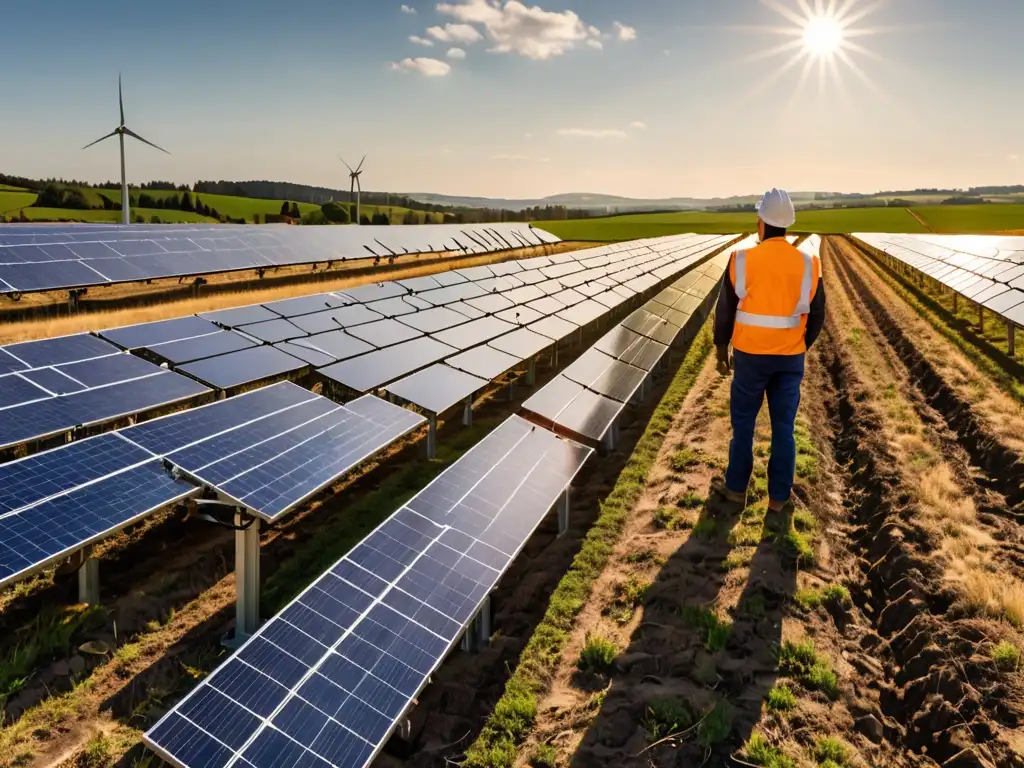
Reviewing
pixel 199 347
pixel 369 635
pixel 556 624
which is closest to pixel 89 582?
pixel 369 635

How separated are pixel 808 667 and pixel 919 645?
1.07 meters

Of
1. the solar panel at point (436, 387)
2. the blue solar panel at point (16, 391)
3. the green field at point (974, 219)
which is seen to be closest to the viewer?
the blue solar panel at point (16, 391)

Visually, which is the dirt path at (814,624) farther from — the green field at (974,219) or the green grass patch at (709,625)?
the green field at (974,219)

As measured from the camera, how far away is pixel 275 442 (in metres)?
7.55

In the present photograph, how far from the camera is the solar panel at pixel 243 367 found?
34.8 feet

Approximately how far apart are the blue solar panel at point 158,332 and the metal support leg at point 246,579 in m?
6.90

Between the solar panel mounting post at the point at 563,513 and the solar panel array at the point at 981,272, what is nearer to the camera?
the solar panel mounting post at the point at 563,513

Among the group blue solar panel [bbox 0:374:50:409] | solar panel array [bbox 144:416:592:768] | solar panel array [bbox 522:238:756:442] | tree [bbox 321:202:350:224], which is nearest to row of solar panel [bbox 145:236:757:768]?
solar panel array [bbox 144:416:592:768]

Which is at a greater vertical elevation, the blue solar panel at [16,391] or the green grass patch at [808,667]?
the blue solar panel at [16,391]

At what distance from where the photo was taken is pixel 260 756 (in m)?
3.76

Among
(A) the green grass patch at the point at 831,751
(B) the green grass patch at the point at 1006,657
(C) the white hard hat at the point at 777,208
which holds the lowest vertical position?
(A) the green grass patch at the point at 831,751

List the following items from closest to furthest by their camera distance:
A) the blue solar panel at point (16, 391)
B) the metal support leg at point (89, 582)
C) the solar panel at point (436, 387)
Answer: the metal support leg at point (89, 582) → the blue solar panel at point (16, 391) → the solar panel at point (436, 387)

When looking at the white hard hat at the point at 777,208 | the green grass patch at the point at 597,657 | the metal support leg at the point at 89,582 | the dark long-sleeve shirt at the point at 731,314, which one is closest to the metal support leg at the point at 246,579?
the metal support leg at the point at 89,582

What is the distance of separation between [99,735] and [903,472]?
9.55 metres
